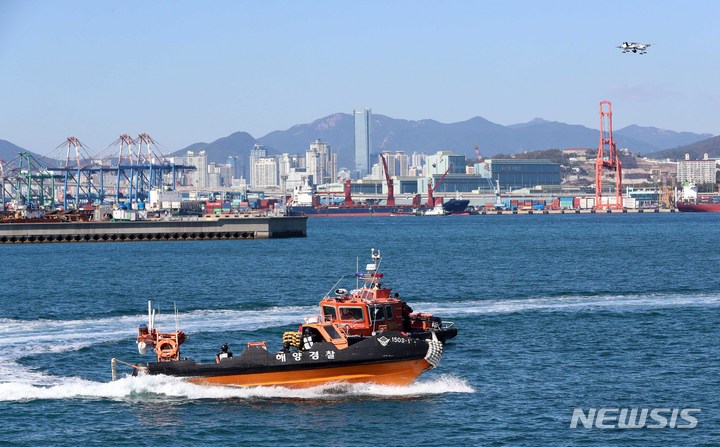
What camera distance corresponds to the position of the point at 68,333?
48.4 meters

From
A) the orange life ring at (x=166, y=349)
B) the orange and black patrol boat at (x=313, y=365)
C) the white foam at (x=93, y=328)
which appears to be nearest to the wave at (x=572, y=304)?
the white foam at (x=93, y=328)

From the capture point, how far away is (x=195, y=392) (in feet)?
111

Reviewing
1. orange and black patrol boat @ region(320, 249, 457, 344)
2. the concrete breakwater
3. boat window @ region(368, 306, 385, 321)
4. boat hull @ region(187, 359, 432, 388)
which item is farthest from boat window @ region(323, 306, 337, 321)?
the concrete breakwater

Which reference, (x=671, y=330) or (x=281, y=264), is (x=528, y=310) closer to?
(x=671, y=330)

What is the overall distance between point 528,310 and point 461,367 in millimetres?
17048

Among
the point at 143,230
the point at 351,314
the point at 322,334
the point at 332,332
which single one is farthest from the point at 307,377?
the point at 143,230

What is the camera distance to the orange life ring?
113ft

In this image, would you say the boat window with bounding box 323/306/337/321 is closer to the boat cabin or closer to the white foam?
the boat cabin

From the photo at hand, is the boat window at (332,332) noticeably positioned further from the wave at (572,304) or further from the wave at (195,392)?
the wave at (572,304)

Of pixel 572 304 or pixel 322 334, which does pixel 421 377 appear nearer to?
pixel 322 334

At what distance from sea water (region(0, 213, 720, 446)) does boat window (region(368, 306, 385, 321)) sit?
3119 mm

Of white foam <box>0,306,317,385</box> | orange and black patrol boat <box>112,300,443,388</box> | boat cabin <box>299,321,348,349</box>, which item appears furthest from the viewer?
white foam <box>0,306,317,385</box>

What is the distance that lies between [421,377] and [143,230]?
106 metres

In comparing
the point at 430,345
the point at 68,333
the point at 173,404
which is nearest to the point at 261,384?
the point at 173,404
